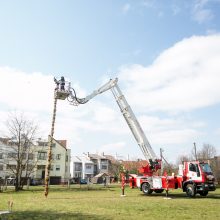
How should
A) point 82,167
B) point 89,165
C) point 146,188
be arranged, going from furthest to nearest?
point 89,165 < point 82,167 < point 146,188

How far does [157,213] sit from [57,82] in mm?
15539

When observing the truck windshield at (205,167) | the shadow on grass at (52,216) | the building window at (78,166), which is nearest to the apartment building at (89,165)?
the building window at (78,166)

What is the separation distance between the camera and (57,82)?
2786 centimetres

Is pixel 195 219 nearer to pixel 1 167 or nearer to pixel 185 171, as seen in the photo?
pixel 185 171

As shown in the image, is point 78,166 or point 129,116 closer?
point 129,116

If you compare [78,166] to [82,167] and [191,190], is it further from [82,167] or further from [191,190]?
[191,190]

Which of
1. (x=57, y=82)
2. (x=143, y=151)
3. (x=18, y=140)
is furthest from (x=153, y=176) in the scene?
(x=18, y=140)

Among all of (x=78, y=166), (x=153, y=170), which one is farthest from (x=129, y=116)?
(x=78, y=166)

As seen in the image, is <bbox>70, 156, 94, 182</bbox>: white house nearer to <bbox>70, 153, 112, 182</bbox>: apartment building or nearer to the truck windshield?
<bbox>70, 153, 112, 182</bbox>: apartment building

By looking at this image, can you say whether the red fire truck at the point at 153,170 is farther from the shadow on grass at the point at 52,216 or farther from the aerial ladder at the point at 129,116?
the shadow on grass at the point at 52,216

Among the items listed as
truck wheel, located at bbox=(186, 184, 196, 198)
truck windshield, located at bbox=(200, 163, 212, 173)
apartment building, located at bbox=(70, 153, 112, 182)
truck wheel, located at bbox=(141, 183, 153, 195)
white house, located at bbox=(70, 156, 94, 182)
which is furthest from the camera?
apartment building, located at bbox=(70, 153, 112, 182)

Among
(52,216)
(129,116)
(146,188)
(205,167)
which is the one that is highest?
(129,116)

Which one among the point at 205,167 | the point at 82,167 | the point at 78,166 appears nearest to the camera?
the point at 205,167

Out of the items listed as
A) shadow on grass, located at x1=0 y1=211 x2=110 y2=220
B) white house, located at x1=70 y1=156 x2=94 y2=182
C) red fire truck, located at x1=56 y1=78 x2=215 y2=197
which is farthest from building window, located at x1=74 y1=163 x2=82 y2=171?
shadow on grass, located at x1=0 y1=211 x2=110 y2=220
